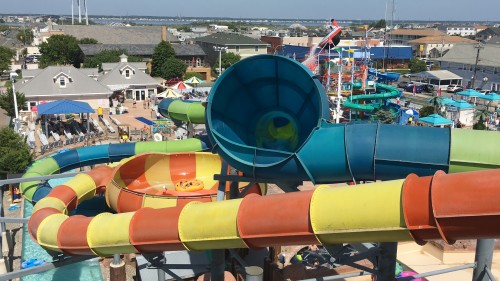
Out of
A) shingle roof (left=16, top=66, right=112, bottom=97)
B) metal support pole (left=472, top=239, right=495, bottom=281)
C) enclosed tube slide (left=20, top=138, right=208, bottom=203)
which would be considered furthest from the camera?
shingle roof (left=16, top=66, right=112, bottom=97)

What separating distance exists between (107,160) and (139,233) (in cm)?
979

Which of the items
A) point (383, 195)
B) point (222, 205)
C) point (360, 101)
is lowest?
point (360, 101)

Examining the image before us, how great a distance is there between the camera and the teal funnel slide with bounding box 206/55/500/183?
6879mm

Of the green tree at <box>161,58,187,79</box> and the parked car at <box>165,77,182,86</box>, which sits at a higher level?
the green tree at <box>161,58,187,79</box>

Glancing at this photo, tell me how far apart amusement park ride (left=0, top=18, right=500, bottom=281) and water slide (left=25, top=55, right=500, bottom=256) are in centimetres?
2

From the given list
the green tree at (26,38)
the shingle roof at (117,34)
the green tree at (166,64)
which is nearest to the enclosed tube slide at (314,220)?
the green tree at (166,64)

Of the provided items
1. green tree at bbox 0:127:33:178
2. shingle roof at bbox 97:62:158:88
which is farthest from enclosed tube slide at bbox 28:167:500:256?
shingle roof at bbox 97:62:158:88

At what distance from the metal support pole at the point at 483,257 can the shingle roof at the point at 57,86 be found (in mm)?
33962

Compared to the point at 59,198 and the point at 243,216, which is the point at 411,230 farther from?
the point at 59,198

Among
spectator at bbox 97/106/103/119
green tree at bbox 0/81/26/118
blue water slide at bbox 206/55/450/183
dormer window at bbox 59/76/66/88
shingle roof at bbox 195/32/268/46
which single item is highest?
shingle roof at bbox 195/32/268/46

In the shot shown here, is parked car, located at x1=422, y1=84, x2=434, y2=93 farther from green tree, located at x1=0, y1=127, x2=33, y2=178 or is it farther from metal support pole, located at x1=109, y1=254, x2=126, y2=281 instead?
metal support pole, located at x1=109, y1=254, x2=126, y2=281

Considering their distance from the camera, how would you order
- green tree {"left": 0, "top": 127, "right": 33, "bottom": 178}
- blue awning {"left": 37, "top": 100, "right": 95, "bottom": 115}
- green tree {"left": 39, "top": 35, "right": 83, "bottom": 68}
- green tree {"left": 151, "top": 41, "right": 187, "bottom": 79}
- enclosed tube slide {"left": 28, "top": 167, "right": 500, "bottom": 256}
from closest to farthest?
enclosed tube slide {"left": 28, "top": 167, "right": 500, "bottom": 256} < green tree {"left": 0, "top": 127, "right": 33, "bottom": 178} < blue awning {"left": 37, "top": 100, "right": 95, "bottom": 115} < green tree {"left": 151, "top": 41, "right": 187, "bottom": 79} < green tree {"left": 39, "top": 35, "right": 83, "bottom": 68}

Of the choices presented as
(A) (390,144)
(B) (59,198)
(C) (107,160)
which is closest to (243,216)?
(A) (390,144)

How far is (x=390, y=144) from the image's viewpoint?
696cm
